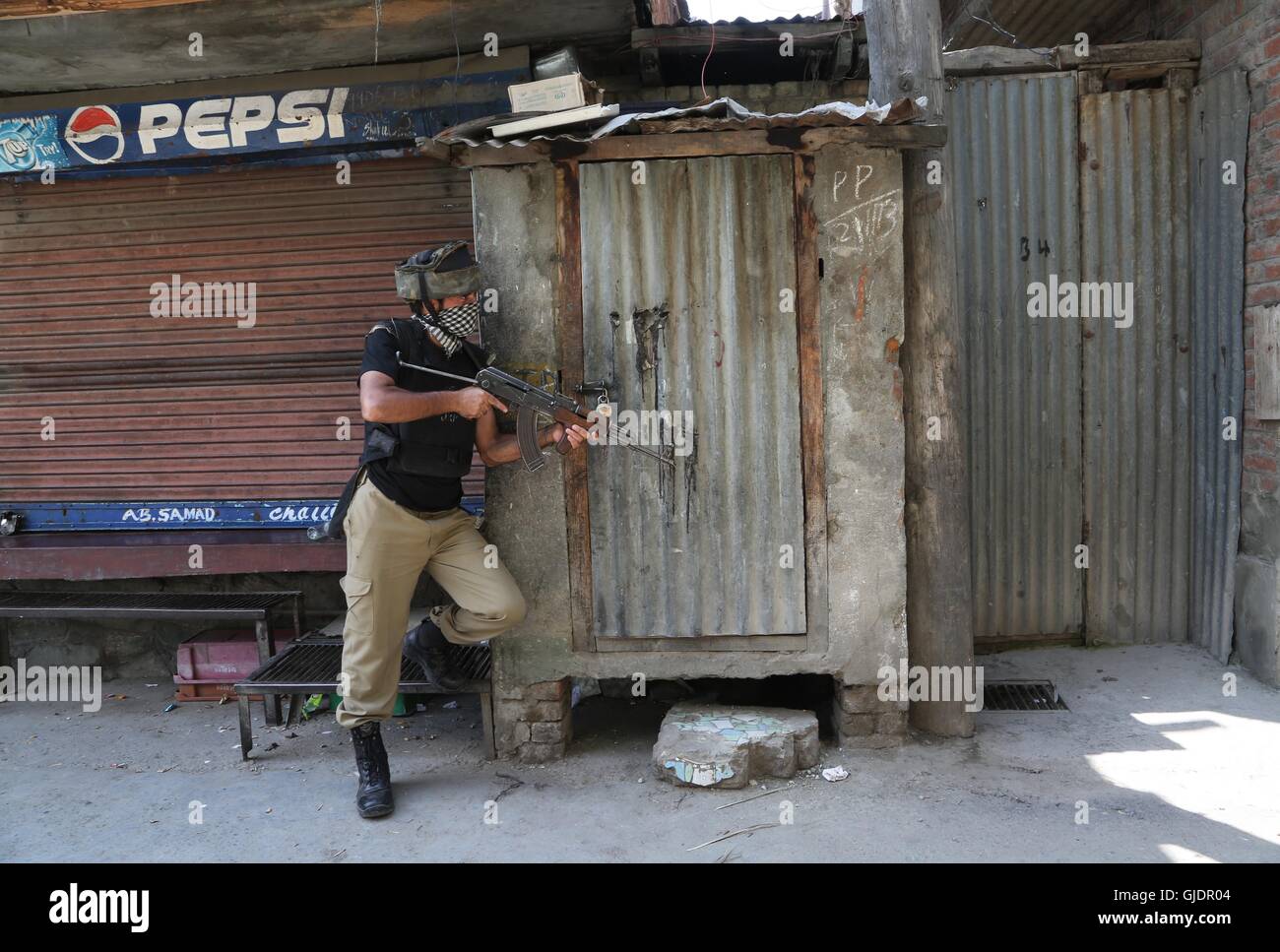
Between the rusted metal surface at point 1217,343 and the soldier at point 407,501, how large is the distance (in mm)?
3686

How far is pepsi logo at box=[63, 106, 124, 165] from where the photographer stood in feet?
18.2

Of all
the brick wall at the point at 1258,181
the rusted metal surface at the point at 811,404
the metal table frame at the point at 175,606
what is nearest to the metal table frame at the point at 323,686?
the metal table frame at the point at 175,606

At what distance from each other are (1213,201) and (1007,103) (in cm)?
124

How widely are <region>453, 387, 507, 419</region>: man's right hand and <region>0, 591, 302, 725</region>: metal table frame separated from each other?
2.19m

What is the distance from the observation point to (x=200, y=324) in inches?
233

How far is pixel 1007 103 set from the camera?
5.54 metres

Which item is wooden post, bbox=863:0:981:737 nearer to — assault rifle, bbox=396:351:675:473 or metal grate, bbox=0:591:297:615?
assault rifle, bbox=396:351:675:473

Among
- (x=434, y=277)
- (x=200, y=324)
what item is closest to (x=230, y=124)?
(x=200, y=324)

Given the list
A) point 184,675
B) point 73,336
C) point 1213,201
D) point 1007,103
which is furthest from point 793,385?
point 73,336

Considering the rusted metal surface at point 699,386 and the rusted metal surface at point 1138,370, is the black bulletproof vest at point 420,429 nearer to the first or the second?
the rusted metal surface at point 699,386

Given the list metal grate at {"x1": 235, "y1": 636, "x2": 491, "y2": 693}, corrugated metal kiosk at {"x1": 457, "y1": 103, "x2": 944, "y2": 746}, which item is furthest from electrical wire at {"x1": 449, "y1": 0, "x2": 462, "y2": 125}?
metal grate at {"x1": 235, "y1": 636, "x2": 491, "y2": 693}

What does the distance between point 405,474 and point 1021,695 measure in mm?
3424

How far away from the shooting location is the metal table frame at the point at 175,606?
5469 mm
